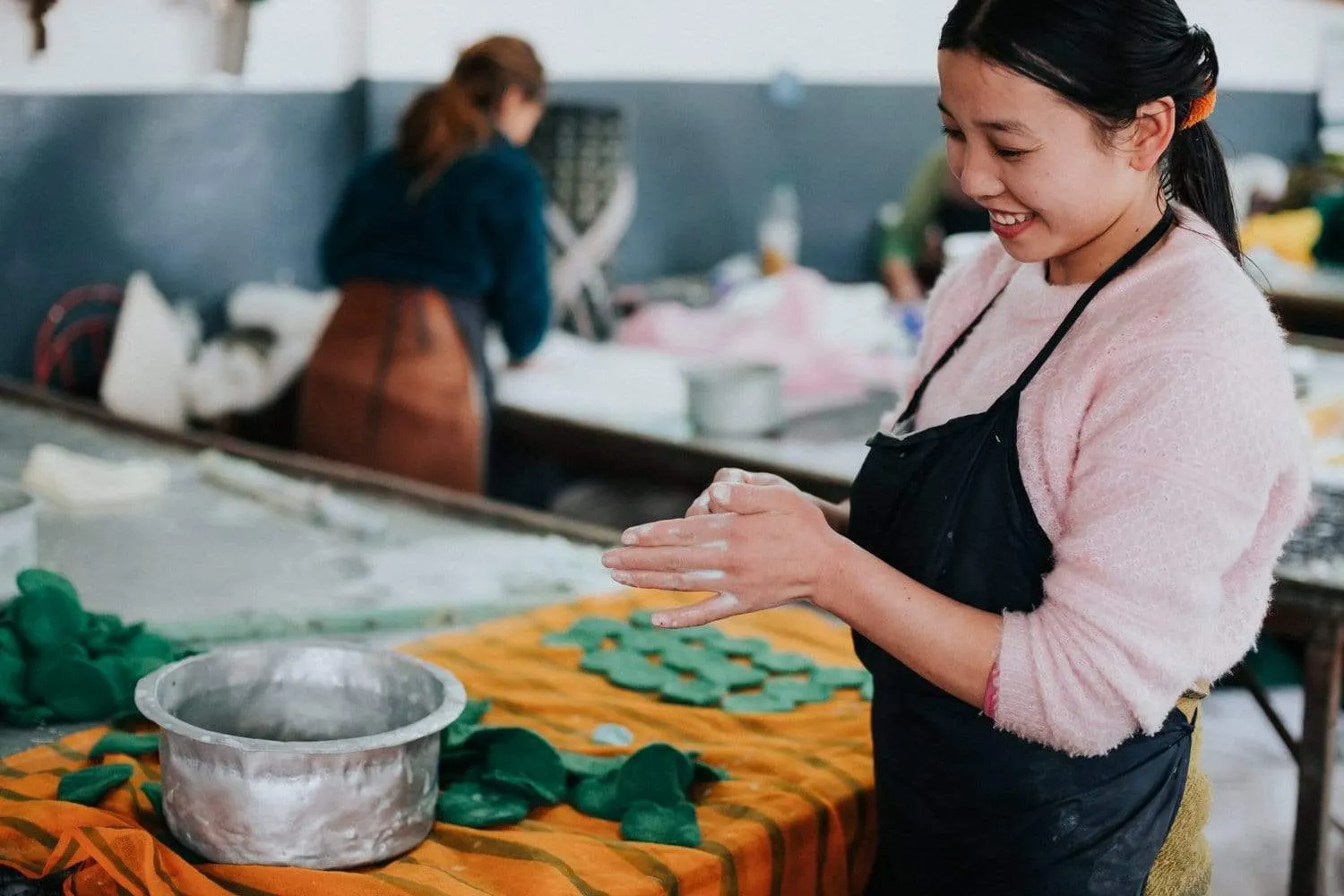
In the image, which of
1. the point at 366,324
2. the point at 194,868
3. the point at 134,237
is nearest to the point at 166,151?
the point at 134,237

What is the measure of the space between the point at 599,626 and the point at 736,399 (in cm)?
137

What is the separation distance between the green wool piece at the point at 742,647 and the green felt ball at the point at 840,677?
0.34 feet

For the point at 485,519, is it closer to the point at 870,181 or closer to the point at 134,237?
the point at 134,237

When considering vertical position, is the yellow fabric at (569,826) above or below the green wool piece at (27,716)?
above

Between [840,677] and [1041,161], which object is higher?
[1041,161]

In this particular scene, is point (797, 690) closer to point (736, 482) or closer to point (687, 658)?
point (687, 658)

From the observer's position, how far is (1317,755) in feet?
8.28

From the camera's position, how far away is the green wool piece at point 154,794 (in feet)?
5.12

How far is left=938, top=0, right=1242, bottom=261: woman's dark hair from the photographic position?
1328 mm

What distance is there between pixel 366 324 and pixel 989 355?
261cm

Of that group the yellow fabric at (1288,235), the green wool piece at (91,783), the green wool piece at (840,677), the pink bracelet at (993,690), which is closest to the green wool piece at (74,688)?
the green wool piece at (91,783)

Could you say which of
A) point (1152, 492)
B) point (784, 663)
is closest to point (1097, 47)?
point (1152, 492)

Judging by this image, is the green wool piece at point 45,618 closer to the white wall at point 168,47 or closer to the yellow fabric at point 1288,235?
the white wall at point 168,47

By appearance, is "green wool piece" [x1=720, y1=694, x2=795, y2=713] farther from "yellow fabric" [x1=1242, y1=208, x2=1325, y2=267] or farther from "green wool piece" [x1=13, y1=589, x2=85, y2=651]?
"yellow fabric" [x1=1242, y1=208, x2=1325, y2=267]
